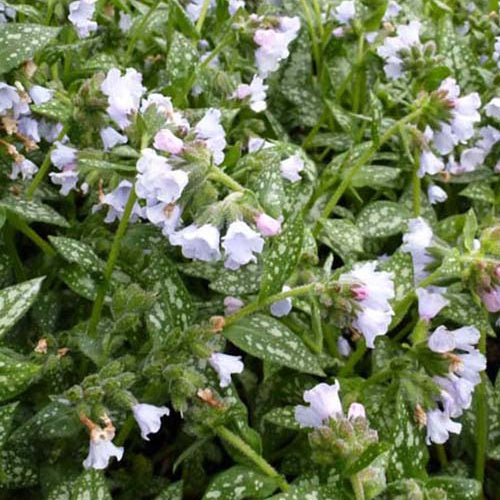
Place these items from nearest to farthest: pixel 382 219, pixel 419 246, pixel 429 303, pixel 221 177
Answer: pixel 221 177 < pixel 429 303 < pixel 419 246 < pixel 382 219

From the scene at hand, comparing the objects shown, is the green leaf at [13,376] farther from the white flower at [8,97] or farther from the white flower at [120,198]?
the white flower at [8,97]

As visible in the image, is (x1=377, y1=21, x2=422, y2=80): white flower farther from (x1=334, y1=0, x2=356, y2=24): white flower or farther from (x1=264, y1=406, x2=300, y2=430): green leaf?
(x1=264, y1=406, x2=300, y2=430): green leaf

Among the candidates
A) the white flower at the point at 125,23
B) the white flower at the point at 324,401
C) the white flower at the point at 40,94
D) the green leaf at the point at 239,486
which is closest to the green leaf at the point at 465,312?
the white flower at the point at 324,401

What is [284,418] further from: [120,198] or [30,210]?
[30,210]

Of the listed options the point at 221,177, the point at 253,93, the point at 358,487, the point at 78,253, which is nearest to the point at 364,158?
the point at 253,93

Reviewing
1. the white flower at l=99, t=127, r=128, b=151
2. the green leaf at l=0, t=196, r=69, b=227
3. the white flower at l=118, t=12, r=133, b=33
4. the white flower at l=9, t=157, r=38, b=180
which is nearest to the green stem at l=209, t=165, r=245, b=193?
the white flower at l=99, t=127, r=128, b=151

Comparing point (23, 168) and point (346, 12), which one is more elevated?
point (346, 12)
